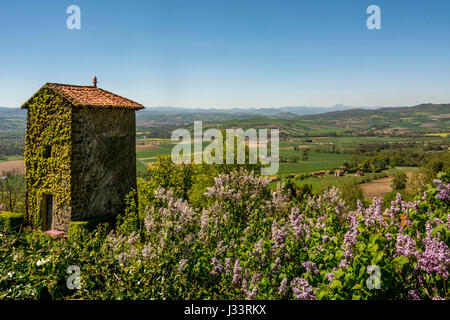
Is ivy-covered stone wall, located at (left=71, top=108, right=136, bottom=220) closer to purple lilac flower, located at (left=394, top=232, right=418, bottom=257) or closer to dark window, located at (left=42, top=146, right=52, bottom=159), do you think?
dark window, located at (left=42, top=146, right=52, bottom=159)

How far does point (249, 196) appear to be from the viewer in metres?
9.23

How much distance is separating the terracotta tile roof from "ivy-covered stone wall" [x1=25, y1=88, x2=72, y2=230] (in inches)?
12.0

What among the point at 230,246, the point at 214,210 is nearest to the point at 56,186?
the point at 214,210

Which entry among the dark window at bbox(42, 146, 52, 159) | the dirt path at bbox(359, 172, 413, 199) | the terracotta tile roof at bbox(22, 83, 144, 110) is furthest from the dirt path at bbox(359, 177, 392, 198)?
the dark window at bbox(42, 146, 52, 159)

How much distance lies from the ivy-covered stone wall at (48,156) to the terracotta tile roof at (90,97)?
1.00ft

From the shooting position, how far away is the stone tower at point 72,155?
14.0 metres

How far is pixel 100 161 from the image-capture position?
48.7 feet

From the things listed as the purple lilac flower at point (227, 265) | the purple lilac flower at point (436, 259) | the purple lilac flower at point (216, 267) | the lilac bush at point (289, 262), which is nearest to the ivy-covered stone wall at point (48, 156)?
the lilac bush at point (289, 262)

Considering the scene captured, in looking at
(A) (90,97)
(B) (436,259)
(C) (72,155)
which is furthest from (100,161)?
(B) (436,259)

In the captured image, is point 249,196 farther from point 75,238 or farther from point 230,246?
point 75,238

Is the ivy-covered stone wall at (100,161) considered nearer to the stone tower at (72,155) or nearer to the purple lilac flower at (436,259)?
the stone tower at (72,155)

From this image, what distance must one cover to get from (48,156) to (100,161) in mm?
2417

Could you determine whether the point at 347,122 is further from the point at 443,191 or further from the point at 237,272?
the point at 237,272
